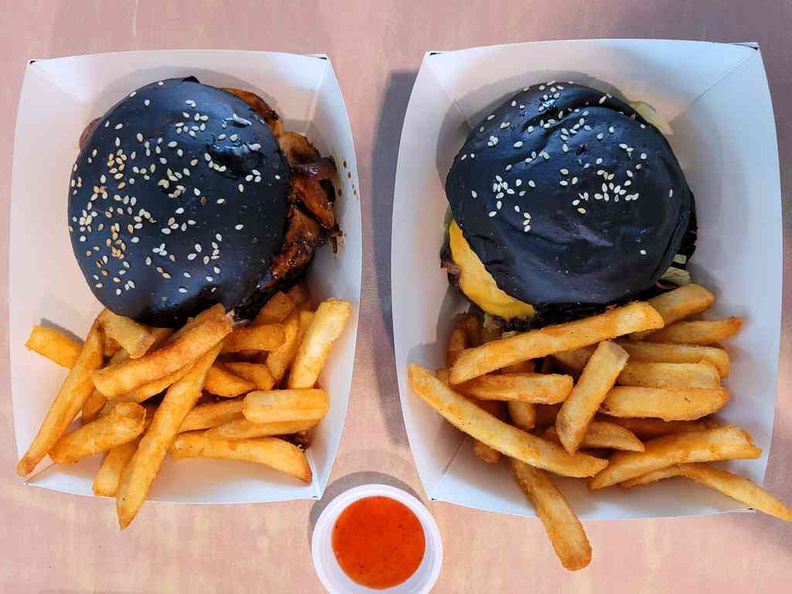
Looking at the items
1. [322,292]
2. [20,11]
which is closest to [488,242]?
[322,292]

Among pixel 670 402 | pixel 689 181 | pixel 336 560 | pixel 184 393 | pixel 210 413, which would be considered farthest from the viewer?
pixel 336 560

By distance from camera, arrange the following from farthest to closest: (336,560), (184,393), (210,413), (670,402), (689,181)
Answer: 1. (336,560)
2. (689,181)
3. (210,413)
4. (184,393)
5. (670,402)

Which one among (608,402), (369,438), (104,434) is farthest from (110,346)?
(608,402)

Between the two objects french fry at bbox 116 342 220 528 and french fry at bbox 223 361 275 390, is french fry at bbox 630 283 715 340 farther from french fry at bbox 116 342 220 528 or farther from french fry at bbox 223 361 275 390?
french fry at bbox 116 342 220 528

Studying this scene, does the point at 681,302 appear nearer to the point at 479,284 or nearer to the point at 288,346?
the point at 479,284

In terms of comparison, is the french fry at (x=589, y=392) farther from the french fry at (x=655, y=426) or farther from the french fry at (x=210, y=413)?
the french fry at (x=210, y=413)
